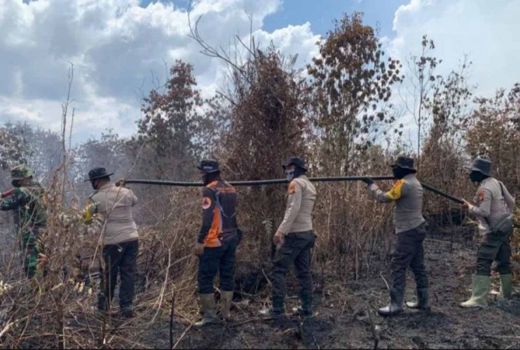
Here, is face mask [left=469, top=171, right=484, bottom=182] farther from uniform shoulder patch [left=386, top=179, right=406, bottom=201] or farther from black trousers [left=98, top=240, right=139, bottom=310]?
black trousers [left=98, top=240, right=139, bottom=310]

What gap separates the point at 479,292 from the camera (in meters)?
6.54

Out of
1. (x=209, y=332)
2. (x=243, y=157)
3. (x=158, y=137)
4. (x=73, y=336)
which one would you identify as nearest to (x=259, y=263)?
(x=243, y=157)

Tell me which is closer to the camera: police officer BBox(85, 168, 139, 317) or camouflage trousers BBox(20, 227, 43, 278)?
camouflage trousers BBox(20, 227, 43, 278)

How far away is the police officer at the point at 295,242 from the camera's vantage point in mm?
5871

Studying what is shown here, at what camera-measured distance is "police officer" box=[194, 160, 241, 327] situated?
5883 mm

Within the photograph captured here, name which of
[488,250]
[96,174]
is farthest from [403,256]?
[96,174]

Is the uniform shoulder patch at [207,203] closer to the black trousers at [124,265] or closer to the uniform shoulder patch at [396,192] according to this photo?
the black trousers at [124,265]

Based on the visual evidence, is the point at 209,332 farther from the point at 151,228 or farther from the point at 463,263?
the point at 463,263

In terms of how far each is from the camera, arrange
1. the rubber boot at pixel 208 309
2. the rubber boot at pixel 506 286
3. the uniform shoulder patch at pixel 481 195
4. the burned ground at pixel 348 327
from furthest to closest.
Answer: the rubber boot at pixel 506 286
the uniform shoulder patch at pixel 481 195
the rubber boot at pixel 208 309
the burned ground at pixel 348 327

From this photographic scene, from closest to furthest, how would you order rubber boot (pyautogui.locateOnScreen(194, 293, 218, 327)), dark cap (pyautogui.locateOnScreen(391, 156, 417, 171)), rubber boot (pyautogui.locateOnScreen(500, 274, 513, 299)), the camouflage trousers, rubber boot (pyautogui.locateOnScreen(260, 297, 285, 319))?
the camouflage trousers, rubber boot (pyautogui.locateOnScreen(194, 293, 218, 327)), rubber boot (pyautogui.locateOnScreen(260, 297, 285, 319)), dark cap (pyautogui.locateOnScreen(391, 156, 417, 171)), rubber boot (pyautogui.locateOnScreen(500, 274, 513, 299))

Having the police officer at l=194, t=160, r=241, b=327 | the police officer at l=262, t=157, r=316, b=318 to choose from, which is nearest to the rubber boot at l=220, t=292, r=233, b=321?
the police officer at l=194, t=160, r=241, b=327

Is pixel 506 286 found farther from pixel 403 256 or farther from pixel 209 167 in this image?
pixel 209 167

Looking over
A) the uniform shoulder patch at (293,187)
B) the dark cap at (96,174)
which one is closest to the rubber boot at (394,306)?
the uniform shoulder patch at (293,187)

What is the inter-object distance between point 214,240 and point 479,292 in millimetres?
3482
